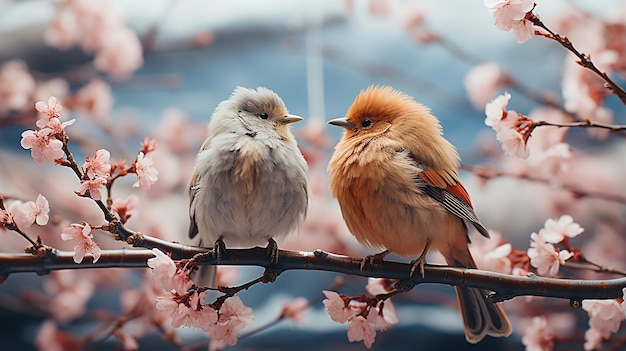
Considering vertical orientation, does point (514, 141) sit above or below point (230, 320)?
above

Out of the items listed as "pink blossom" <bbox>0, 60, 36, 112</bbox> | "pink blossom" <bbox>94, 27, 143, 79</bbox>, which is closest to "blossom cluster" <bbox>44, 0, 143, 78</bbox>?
"pink blossom" <bbox>94, 27, 143, 79</bbox>

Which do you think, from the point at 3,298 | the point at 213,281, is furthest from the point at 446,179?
the point at 3,298

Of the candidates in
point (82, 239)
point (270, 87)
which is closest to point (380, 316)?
point (82, 239)

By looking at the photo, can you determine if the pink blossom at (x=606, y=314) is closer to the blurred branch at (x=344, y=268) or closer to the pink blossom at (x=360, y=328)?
the blurred branch at (x=344, y=268)

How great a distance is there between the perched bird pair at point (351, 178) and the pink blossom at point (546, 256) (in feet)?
0.31

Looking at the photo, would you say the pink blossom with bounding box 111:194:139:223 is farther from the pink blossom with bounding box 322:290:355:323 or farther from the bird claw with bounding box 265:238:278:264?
the pink blossom with bounding box 322:290:355:323

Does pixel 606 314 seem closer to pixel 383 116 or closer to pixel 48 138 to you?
pixel 383 116

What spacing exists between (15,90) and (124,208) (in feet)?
3.16

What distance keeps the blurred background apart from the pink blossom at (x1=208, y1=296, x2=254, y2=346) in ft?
2.68

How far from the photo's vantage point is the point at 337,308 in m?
0.89

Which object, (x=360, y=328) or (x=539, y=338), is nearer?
(x=360, y=328)

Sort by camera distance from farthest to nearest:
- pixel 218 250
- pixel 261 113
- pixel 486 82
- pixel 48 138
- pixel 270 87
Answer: pixel 270 87, pixel 486 82, pixel 261 113, pixel 218 250, pixel 48 138

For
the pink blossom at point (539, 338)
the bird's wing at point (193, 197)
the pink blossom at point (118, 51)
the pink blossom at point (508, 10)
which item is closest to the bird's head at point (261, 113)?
the bird's wing at point (193, 197)

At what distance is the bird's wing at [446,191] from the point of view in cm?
97
